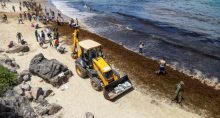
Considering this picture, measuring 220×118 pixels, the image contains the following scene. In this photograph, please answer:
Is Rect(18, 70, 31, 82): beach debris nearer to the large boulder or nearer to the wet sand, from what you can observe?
the large boulder

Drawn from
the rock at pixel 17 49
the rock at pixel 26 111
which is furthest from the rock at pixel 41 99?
the rock at pixel 17 49

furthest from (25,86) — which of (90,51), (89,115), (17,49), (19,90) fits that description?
(17,49)

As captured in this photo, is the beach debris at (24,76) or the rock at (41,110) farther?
the beach debris at (24,76)

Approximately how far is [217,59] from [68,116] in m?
19.3

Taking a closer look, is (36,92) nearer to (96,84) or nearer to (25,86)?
(25,86)

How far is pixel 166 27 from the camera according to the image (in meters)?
39.1

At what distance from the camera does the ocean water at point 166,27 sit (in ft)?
87.6

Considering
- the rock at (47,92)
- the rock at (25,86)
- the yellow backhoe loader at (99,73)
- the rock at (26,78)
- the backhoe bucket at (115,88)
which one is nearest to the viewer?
the backhoe bucket at (115,88)

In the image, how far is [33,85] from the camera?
18734 millimetres

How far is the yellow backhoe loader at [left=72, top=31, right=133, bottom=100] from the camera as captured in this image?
1703 cm

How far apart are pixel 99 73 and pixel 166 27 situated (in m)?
24.5

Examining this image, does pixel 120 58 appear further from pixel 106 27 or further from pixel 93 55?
pixel 106 27

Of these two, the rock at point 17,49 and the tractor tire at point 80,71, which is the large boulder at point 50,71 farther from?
the rock at point 17,49

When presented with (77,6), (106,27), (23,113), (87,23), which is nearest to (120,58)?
(23,113)
